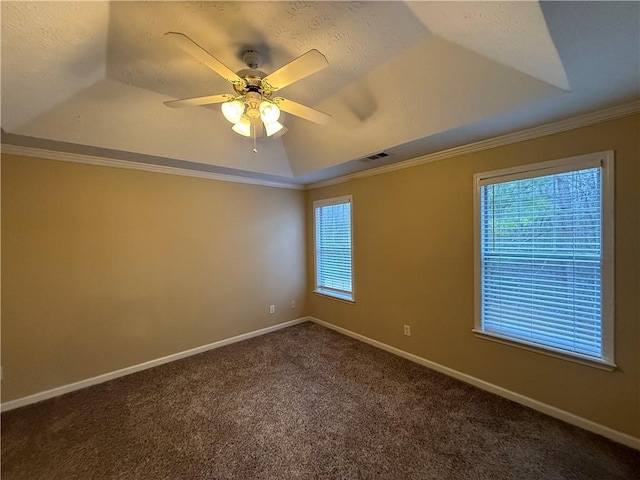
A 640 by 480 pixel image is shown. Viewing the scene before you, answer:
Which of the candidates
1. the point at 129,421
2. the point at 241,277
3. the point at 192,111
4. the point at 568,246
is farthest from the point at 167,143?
the point at 568,246

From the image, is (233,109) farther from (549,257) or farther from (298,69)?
(549,257)

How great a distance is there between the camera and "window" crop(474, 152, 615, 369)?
6.18 feet

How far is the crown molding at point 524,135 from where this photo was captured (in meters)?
1.80

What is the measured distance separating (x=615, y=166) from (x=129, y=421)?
4141 millimetres

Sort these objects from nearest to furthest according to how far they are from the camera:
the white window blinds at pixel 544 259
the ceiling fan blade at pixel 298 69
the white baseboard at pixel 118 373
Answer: the ceiling fan blade at pixel 298 69 → the white window blinds at pixel 544 259 → the white baseboard at pixel 118 373

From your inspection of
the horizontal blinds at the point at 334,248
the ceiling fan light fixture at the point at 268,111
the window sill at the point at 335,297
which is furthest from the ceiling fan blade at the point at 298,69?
the window sill at the point at 335,297

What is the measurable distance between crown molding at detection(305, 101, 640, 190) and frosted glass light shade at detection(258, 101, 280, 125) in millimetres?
1814

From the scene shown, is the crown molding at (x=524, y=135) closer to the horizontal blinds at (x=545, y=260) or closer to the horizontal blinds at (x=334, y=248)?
the horizontal blinds at (x=545, y=260)

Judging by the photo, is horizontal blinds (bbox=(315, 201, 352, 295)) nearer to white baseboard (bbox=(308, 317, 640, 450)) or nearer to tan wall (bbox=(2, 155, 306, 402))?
tan wall (bbox=(2, 155, 306, 402))

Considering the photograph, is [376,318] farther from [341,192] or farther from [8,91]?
[8,91]

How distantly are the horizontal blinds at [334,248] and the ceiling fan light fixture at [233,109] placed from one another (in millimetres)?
2262

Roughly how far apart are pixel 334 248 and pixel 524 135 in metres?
2.62

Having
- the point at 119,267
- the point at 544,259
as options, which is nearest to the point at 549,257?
the point at 544,259

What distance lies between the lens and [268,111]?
1694mm
